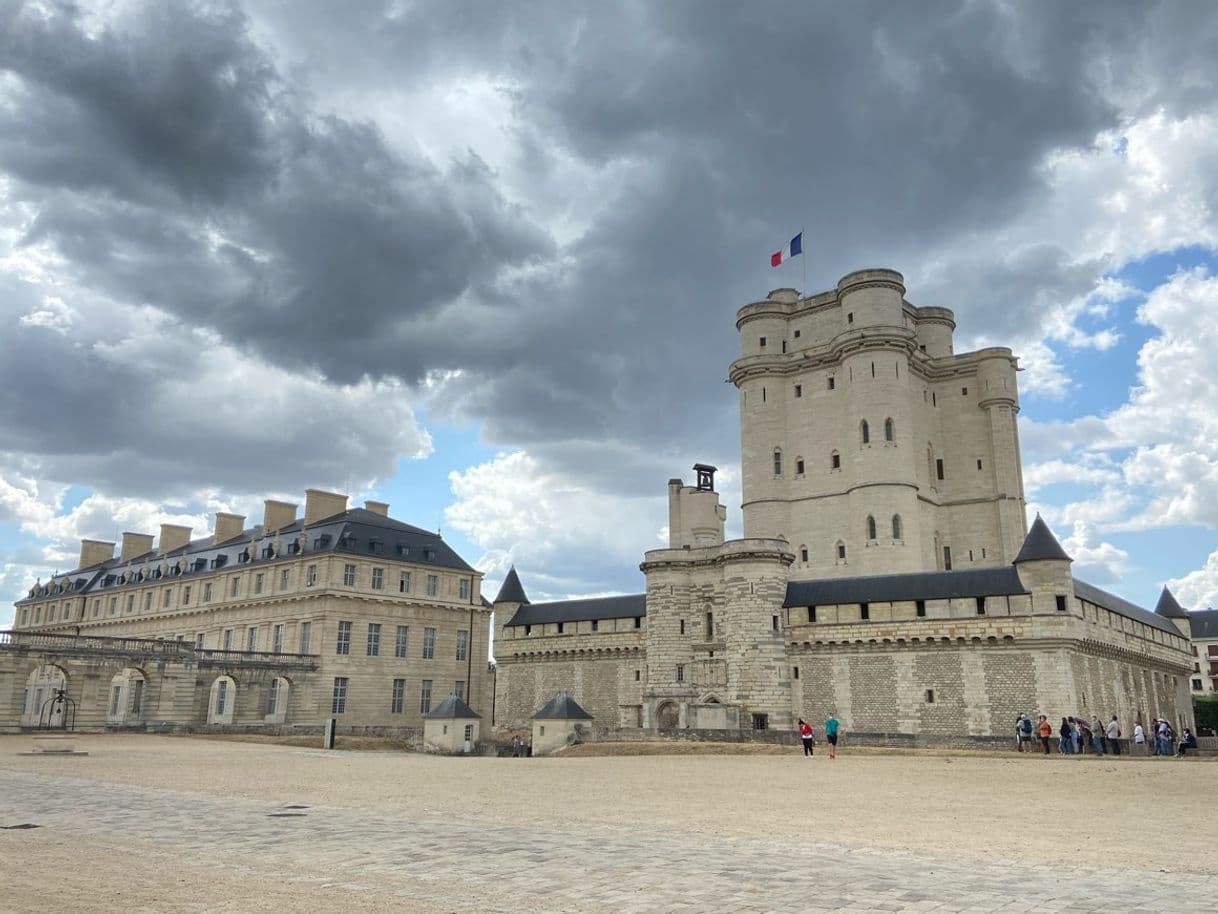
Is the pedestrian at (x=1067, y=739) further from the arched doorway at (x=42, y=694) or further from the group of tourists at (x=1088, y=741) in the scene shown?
the arched doorway at (x=42, y=694)

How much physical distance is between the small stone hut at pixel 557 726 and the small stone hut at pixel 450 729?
4.01 m

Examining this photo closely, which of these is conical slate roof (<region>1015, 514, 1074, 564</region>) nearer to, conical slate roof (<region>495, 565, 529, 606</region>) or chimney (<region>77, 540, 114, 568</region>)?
conical slate roof (<region>495, 565, 529, 606</region>)

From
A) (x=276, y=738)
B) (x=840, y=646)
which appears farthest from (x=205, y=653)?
(x=840, y=646)

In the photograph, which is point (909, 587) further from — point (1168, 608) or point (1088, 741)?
point (1168, 608)

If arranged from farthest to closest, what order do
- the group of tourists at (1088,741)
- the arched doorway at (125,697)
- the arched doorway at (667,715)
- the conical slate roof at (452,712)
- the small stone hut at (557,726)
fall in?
the arched doorway at (125,697) → the conical slate roof at (452,712) → the arched doorway at (667,715) → the small stone hut at (557,726) → the group of tourists at (1088,741)

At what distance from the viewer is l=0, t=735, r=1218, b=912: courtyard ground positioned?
8.18m

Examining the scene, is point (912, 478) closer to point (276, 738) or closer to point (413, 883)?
point (276, 738)

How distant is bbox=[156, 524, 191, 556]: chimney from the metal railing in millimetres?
21793

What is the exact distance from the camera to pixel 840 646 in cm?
4266

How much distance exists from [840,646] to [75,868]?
37.1 m

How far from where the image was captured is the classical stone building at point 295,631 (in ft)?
158

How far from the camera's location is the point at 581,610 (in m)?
55.1

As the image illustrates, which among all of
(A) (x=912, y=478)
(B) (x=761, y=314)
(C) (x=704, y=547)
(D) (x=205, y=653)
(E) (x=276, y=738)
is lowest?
(E) (x=276, y=738)

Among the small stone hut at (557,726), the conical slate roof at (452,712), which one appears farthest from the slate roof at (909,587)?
the conical slate roof at (452,712)
